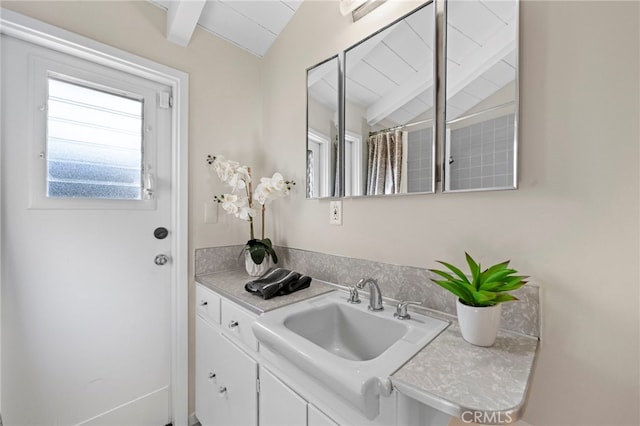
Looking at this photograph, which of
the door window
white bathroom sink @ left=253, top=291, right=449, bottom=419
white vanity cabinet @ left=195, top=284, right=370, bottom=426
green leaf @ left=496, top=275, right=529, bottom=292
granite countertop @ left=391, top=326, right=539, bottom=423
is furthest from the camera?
the door window

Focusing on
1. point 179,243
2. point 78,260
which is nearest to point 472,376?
point 179,243

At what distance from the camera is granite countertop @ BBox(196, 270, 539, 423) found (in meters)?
0.53

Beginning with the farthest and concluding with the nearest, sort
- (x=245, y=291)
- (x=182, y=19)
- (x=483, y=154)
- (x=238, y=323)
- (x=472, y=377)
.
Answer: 1. (x=182, y=19)
2. (x=245, y=291)
3. (x=238, y=323)
4. (x=483, y=154)
5. (x=472, y=377)

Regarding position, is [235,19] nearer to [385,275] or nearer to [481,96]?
[481,96]

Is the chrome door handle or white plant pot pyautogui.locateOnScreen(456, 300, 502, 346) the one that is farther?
the chrome door handle

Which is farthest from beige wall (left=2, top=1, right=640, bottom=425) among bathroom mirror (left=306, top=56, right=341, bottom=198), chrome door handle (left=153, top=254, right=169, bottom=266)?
chrome door handle (left=153, top=254, right=169, bottom=266)

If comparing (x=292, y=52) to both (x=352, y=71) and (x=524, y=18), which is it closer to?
(x=352, y=71)

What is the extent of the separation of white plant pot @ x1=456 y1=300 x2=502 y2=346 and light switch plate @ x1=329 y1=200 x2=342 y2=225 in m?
0.73

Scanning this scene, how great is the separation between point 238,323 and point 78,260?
2.74ft

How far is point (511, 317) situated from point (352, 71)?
124 cm

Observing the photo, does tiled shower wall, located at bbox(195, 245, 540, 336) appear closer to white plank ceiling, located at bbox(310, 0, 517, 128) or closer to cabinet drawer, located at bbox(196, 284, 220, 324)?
cabinet drawer, located at bbox(196, 284, 220, 324)

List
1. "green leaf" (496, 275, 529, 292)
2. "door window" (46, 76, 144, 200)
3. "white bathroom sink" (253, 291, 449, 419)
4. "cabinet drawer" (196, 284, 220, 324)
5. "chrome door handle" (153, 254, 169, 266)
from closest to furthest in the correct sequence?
1. "white bathroom sink" (253, 291, 449, 419)
2. "green leaf" (496, 275, 529, 292)
3. "door window" (46, 76, 144, 200)
4. "cabinet drawer" (196, 284, 220, 324)
5. "chrome door handle" (153, 254, 169, 266)

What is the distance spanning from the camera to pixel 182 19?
4.59 feet

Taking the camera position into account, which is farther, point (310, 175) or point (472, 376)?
point (310, 175)
